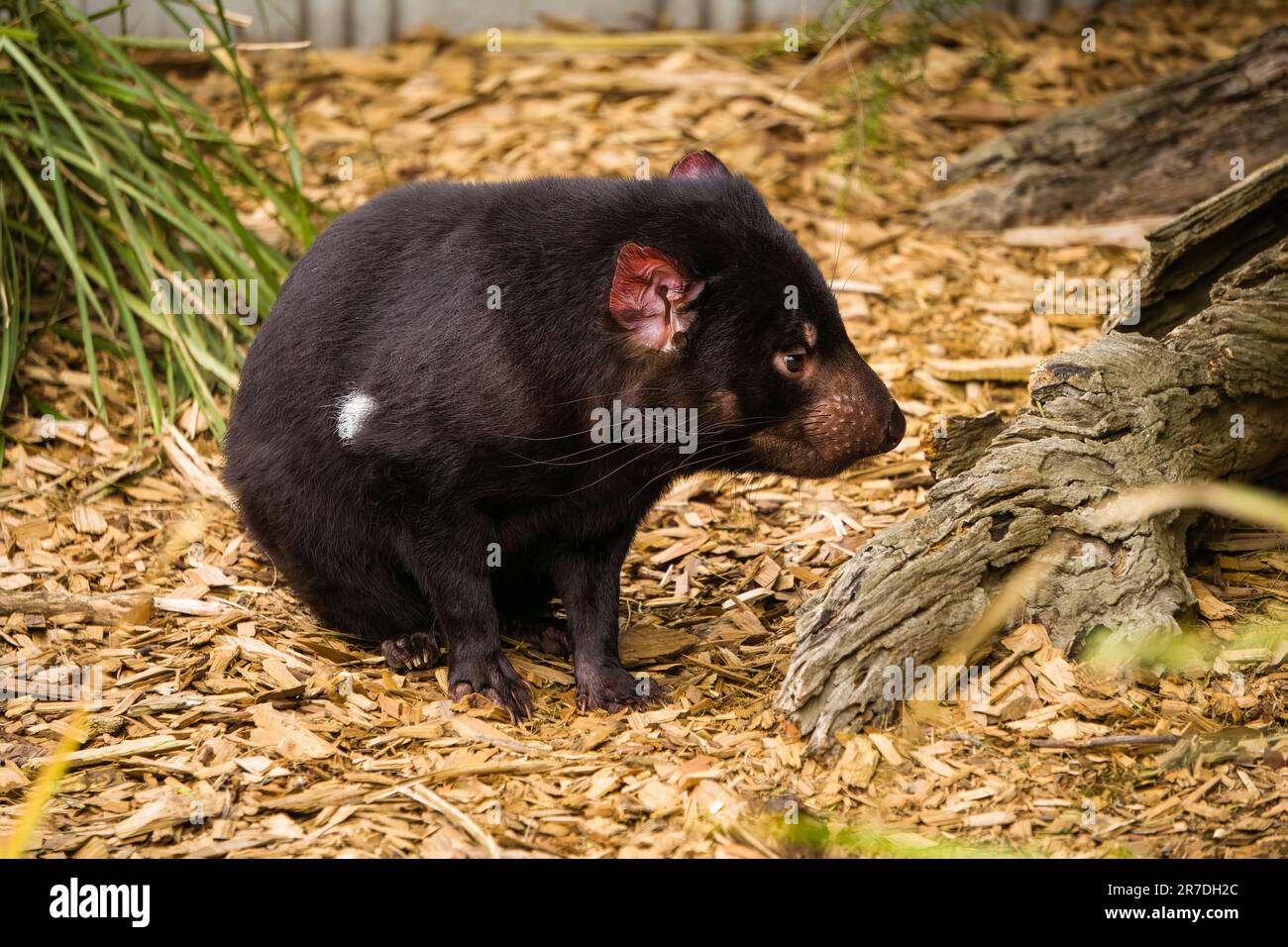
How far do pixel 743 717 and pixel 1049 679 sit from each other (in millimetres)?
755

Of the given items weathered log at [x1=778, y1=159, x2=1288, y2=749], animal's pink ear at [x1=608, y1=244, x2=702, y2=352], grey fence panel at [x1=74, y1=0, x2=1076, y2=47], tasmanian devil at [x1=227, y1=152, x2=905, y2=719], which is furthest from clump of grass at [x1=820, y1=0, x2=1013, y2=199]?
animal's pink ear at [x1=608, y1=244, x2=702, y2=352]

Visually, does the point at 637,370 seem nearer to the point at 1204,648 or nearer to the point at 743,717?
the point at 743,717

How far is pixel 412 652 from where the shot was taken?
410 centimetres

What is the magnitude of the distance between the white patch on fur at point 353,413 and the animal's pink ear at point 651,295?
724mm

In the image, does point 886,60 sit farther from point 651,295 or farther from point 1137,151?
point 651,295

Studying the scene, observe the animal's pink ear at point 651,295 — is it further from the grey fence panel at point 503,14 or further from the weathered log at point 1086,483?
the grey fence panel at point 503,14

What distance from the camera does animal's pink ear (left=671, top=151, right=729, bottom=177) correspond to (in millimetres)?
3957

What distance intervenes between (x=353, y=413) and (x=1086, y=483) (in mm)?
1910

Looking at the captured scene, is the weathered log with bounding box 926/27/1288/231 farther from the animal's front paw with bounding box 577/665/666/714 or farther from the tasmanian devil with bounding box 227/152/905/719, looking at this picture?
the animal's front paw with bounding box 577/665/666/714

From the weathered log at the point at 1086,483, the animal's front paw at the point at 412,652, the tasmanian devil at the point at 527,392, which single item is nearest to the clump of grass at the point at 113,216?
the tasmanian devil at the point at 527,392

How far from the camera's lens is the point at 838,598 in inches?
131

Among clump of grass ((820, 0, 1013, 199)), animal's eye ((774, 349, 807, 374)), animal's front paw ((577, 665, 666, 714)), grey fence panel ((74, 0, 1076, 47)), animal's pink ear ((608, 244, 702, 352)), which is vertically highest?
grey fence panel ((74, 0, 1076, 47))

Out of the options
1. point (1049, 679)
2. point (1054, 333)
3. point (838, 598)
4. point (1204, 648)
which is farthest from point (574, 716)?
point (1054, 333)

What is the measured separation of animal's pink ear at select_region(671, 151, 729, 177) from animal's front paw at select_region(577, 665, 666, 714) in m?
1.39
